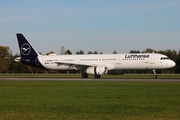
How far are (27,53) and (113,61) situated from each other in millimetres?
16976

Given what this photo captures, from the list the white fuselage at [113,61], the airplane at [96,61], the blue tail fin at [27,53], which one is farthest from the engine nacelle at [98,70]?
the blue tail fin at [27,53]

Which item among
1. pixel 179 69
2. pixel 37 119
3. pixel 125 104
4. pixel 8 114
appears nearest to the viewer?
pixel 37 119

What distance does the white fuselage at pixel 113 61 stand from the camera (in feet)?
177

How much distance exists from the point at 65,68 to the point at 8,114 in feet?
155

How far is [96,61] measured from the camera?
58375mm

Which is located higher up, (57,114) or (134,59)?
(134,59)

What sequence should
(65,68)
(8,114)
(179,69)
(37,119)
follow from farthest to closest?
(179,69) < (65,68) < (8,114) < (37,119)

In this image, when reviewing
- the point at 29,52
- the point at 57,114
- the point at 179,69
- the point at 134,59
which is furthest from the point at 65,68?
the point at 179,69

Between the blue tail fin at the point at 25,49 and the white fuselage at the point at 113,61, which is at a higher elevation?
the blue tail fin at the point at 25,49

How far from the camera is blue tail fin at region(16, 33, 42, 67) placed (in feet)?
210

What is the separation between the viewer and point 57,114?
14.3 m

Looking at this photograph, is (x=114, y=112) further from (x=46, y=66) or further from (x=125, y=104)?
(x=46, y=66)

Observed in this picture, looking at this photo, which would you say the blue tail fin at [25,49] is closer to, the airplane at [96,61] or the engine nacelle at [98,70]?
the airplane at [96,61]

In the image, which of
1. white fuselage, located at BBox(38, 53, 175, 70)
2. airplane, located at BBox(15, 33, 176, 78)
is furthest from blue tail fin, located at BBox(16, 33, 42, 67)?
white fuselage, located at BBox(38, 53, 175, 70)
